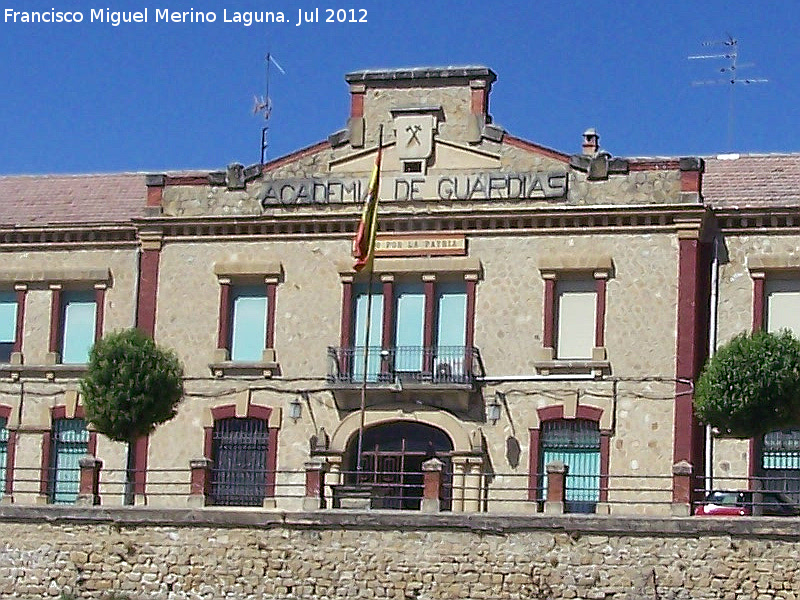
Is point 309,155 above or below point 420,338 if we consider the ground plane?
above

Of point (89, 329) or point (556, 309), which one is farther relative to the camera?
point (89, 329)

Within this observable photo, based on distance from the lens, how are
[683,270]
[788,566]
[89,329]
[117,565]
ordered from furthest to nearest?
[89,329]
[683,270]
[117,565]
[788,566]

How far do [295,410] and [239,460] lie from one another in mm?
1669

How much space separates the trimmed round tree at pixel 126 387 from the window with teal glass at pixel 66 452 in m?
3.84

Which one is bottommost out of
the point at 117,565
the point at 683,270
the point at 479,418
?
the point at 117,565

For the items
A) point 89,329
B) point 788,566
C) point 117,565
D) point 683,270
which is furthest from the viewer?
point 89,329

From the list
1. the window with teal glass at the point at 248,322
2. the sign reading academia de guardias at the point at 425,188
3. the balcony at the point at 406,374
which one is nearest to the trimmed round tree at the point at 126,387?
the window with teal glass at the point at 248,322

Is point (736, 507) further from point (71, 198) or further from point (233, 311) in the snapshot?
point (71, 198)

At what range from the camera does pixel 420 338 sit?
4184 cm

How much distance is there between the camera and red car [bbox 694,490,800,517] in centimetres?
3565

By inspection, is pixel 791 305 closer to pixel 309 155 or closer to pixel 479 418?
pixel 479 418

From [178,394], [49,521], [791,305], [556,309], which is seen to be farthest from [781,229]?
[49,521]

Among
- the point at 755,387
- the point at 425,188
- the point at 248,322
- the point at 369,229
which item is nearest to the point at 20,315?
the point at 248,322

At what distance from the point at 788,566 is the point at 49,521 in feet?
42.8
